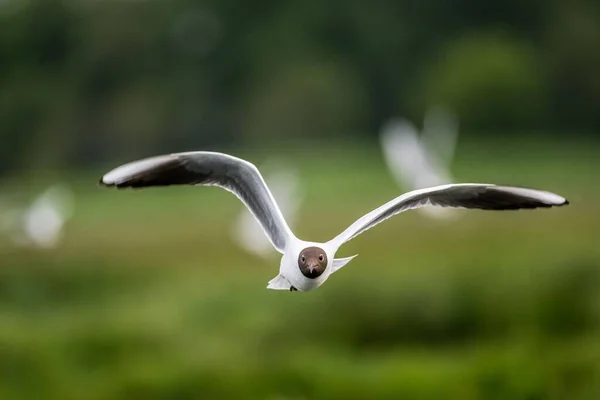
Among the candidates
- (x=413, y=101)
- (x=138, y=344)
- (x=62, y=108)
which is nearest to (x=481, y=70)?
(x=413, y=101)

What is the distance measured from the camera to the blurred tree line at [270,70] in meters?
36.4

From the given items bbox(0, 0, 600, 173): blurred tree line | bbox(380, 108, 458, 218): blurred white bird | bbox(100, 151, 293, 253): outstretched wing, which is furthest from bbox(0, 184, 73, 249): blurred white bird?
bbox(0, 0, 600, 173): blurred tree line

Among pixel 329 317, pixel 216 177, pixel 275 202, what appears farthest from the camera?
pixel 329 317

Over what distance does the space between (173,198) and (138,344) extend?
12142 mm

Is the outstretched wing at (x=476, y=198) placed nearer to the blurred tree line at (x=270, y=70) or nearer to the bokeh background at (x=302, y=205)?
the bokeh background at (x=302, y=205)

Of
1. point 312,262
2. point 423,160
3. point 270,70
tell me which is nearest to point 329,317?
point 423,160

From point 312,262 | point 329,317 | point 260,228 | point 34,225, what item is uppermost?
point 34,225

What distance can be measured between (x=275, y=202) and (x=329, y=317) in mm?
9217

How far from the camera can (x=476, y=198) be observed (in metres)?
5.55

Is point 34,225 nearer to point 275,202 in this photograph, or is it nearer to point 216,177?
point 216,177

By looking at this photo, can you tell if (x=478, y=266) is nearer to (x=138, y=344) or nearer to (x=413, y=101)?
(x=138, y=344)

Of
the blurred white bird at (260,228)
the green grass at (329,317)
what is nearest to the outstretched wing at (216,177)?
the green grass at (329,317)

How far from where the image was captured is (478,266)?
14688mm

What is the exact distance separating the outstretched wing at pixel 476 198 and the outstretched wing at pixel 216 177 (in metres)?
0.43
